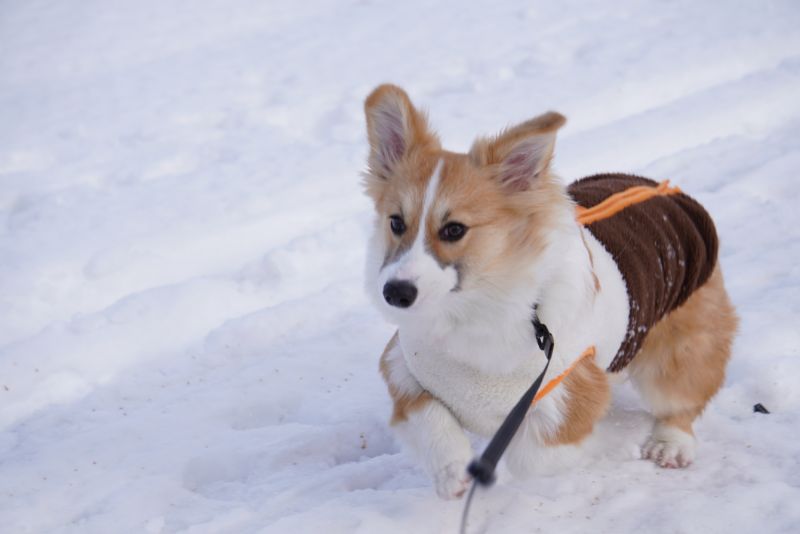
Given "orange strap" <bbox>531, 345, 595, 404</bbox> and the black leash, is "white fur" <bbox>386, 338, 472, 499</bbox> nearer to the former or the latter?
the black leash

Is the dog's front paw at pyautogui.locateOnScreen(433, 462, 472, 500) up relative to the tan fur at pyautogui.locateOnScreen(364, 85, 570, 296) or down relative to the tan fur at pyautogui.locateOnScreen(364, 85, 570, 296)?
down

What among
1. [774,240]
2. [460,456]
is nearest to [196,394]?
[460,456]

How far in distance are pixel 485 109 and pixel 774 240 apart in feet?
9.56

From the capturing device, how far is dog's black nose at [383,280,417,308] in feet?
7.54

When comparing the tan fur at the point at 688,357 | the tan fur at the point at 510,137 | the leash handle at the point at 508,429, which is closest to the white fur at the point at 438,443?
the leash handle at the point at 508,429

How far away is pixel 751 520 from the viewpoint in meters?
2.42

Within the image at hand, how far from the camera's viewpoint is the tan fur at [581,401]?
2529mm

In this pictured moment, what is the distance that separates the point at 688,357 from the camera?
300cm

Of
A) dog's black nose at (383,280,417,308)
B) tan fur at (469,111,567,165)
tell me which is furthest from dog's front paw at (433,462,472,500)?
tan fur at (469,111,567,165)

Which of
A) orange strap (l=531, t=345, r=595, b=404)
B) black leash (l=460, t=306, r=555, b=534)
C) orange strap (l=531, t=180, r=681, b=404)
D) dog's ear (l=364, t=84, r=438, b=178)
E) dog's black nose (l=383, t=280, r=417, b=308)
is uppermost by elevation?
dog's ear (l=364, t=84, r=438, b=178)

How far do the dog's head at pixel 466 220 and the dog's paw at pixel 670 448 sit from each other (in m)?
0.97

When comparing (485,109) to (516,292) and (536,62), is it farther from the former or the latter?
(516,292)

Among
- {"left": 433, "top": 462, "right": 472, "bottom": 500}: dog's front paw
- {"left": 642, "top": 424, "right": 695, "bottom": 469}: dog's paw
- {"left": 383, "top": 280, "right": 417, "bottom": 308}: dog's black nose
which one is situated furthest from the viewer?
{"left": 642, "top": 424, "right": 695, "bottom": 469}: dog's paw

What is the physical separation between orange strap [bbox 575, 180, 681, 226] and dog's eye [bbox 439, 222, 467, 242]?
1.59 feet
